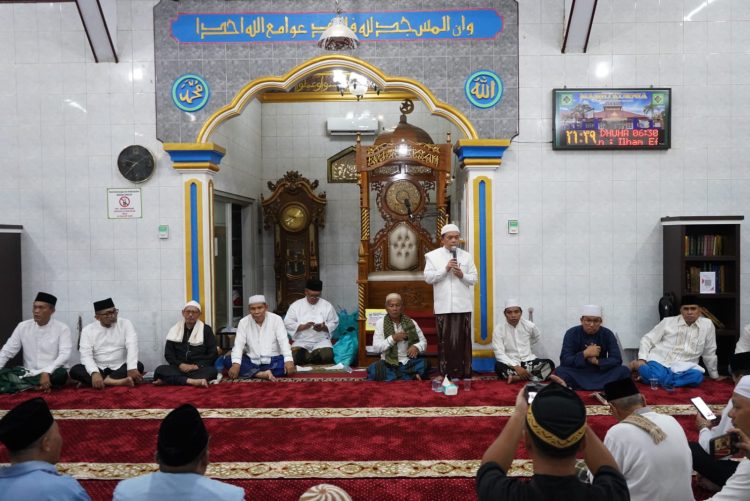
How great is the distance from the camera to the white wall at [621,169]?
227 inches

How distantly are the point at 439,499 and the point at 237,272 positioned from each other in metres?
5.81

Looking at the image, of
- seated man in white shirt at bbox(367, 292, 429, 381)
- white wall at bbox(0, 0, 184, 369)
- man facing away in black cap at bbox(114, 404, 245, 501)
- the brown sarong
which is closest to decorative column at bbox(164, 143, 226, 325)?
white wall at bbox(0, 0, 184, 369)

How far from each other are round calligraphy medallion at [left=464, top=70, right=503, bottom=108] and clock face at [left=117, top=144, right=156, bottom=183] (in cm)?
325

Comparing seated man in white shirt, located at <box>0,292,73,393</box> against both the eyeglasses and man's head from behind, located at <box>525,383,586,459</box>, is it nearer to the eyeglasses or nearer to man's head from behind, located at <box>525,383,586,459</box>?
the eyeglasses

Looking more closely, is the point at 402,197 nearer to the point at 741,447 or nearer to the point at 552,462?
the point at 741,447

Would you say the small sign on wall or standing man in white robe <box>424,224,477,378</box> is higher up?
the small sign on wall

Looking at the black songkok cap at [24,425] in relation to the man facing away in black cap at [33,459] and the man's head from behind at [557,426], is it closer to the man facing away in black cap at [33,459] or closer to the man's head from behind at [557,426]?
the man facing away in black cap at [33,459]

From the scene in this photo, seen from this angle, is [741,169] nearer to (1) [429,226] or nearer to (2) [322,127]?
(1) [429,226]

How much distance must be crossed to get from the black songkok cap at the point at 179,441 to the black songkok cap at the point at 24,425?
19.9 inches

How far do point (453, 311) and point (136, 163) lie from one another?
348cm

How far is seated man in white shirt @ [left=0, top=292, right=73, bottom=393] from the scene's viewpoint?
5223 millimetres

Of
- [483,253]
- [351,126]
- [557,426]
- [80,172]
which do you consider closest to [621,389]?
[557,426]

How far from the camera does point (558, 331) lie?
19.3ft

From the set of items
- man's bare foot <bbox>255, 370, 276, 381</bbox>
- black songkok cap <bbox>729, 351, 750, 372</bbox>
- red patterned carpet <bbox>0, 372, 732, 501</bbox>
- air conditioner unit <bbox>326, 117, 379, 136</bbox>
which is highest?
air conditioner unit <bbox>326, 117, 379, 136</bbox>
